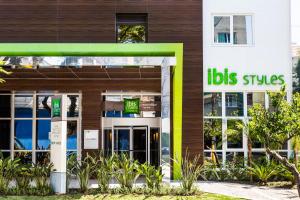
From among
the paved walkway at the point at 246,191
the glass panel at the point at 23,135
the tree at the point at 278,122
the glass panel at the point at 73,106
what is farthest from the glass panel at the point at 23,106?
the tree at the point at 278,122

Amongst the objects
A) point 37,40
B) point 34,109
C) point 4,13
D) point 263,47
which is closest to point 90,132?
point 34,109

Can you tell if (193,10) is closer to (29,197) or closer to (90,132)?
(90,132)

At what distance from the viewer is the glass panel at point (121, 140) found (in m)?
23.2

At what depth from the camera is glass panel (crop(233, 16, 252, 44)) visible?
23.1 meters

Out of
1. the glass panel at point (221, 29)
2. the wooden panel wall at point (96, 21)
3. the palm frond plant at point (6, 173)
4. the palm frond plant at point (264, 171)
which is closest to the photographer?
the palm frond plant at point (6, 173)

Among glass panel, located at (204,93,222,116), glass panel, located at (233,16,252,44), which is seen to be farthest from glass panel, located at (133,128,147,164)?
glass panel, located at (233,16,252,44)

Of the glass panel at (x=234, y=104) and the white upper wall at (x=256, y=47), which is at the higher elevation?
the white upper wall at (x=256, y=47)

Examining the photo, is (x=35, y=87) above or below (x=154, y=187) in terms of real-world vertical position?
above

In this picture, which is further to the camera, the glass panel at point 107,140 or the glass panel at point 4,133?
the glass panel at point 4,133

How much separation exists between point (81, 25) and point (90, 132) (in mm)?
4400

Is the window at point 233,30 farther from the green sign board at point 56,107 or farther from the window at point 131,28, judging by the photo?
the green sign board at point 56,107

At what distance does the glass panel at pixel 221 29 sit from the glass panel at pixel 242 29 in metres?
0.30

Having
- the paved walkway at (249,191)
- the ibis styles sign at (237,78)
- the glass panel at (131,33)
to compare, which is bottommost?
the paved walkway at (249,191)

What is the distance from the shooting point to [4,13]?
22.5 metres
